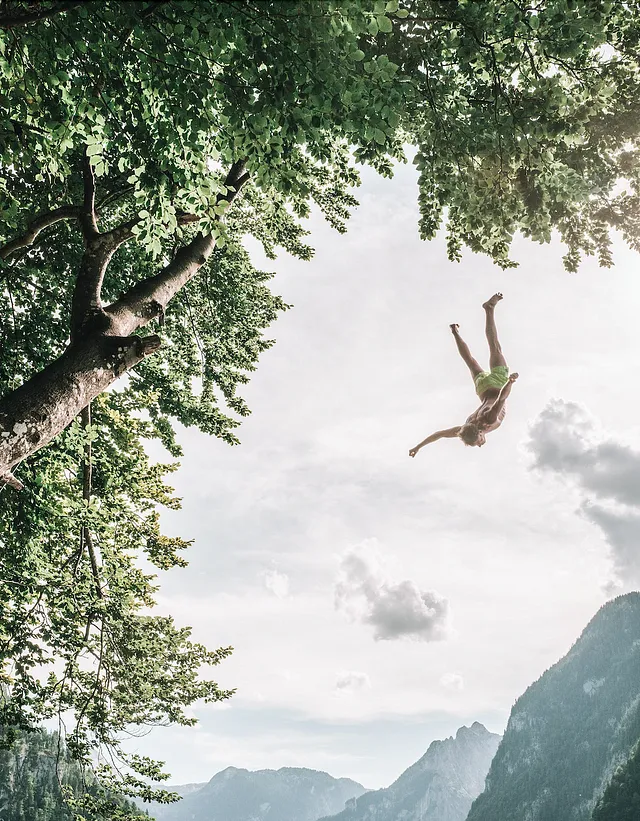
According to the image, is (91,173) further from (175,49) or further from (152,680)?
(152,680)

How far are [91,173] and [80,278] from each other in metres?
1.36

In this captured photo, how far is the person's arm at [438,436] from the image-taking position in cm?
852

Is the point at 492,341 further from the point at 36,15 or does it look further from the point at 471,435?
the point at 36,15

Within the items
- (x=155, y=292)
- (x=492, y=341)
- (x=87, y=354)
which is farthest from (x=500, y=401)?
(x=87, y=354)

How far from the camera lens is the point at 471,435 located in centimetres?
823

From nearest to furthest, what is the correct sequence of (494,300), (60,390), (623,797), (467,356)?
1. (60,390)
2. (494,300)
3. (467,356)
4. (623,797)

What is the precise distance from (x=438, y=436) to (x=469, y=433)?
632mm

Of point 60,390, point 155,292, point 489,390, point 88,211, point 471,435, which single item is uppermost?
point 88,211

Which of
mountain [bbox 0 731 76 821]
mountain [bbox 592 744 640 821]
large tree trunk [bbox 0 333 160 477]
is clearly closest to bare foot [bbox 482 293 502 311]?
large tree trunk [bbox 0 333 160 477]

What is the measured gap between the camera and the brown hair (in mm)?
8164

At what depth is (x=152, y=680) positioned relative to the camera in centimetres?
902

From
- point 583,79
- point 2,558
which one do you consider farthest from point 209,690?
point 583,79

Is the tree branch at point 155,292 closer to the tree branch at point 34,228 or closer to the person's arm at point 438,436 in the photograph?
the tree branch at point 34,228

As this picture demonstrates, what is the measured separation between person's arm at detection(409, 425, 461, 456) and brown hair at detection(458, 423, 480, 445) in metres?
0.13
